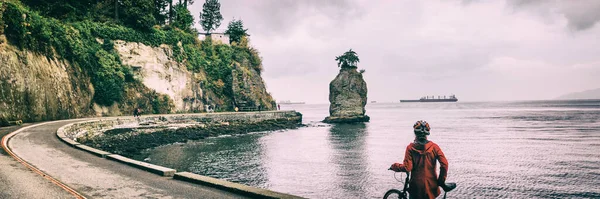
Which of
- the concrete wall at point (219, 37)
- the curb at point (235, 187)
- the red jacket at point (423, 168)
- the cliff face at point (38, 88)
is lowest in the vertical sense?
the curb at point (235, 187)

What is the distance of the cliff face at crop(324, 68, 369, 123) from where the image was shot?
229 ft

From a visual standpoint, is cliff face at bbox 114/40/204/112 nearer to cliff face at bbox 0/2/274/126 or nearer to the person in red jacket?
cliff face at bbox 0/2/274/126

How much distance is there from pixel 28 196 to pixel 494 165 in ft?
77.7

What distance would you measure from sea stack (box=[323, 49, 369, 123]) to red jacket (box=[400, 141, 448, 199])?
63696mm

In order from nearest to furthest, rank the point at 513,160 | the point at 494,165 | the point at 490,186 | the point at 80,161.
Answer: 1. the point at 80,161
2. the point at 490,186
3. the point at 494,165
4. the point at 513,160

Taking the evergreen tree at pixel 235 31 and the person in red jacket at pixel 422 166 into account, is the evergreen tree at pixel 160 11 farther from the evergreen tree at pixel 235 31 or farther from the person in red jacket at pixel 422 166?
→ the person in red jacket at pixel 422 166

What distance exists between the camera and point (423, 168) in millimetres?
6113

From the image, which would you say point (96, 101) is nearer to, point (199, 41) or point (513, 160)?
point (199, 41)

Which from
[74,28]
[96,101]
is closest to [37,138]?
[96,101]

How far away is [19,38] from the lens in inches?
1048

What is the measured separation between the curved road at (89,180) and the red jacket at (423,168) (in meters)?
4.45

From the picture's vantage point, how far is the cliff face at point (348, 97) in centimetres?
6994

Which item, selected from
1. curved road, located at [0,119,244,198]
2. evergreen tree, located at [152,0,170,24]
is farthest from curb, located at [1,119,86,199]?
evergreen tree, located at [152,0,170,24]

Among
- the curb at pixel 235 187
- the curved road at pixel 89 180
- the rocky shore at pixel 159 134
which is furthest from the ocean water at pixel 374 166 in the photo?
the curved road at pixel 89 180
